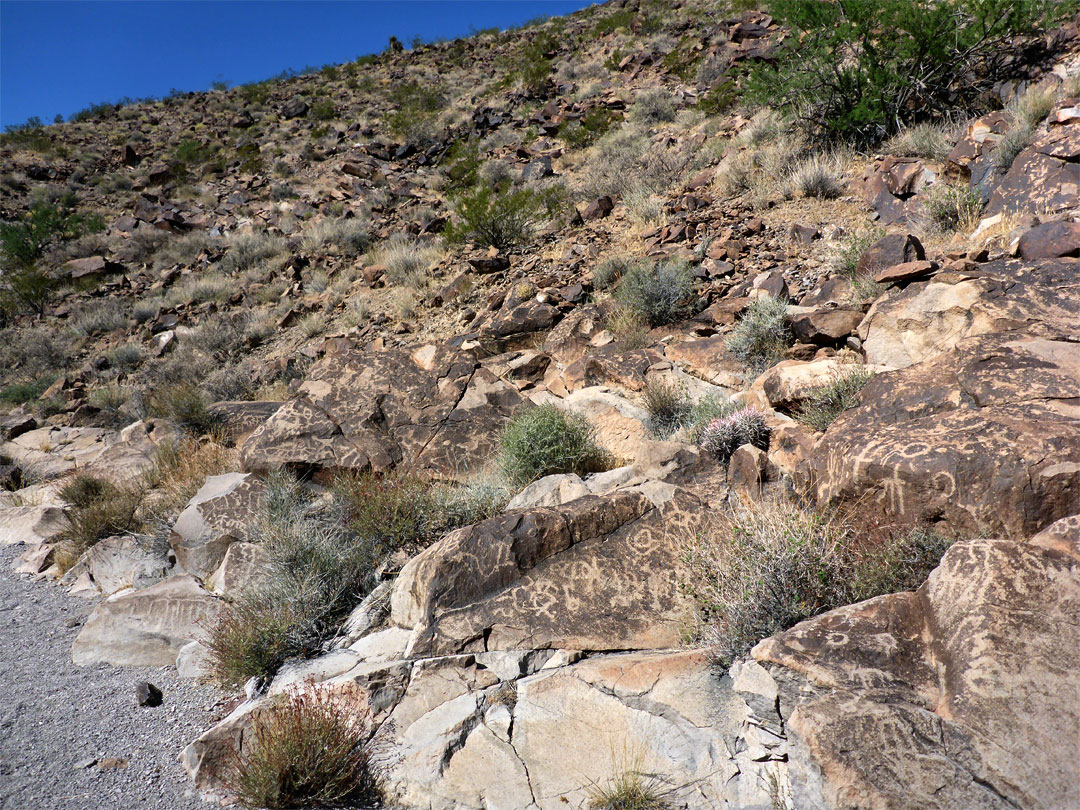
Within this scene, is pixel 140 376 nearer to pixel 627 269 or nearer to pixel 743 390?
pixel 627 269

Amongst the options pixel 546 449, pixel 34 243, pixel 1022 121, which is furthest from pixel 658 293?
pixel 34 243

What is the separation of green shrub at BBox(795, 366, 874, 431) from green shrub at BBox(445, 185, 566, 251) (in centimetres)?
822

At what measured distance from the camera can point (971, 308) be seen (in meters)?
4.67

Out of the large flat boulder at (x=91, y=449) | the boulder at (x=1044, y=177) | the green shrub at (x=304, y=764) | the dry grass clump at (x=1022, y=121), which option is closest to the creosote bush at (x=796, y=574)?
the green shrub at (x=304, y=764)

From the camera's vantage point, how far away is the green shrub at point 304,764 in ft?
9.90

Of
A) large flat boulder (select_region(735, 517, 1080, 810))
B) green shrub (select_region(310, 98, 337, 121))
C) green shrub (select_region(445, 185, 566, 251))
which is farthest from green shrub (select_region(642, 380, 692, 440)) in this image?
green shrub (select_region(310, 98, 337, 121))

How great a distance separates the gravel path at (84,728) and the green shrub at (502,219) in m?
9.17

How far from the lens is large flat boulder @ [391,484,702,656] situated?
3.63 m

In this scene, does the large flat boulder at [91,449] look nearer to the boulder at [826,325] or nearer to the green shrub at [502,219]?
the green shrub at [502,219]

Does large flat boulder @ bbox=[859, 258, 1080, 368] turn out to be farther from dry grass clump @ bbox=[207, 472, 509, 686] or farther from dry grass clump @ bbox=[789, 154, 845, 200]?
dry grass clump @ bbox=[789, 154, 845, 200]

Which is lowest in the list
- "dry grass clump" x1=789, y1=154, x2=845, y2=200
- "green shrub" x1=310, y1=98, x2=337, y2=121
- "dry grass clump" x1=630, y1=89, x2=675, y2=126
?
"dry grass clump" x1=789, y1=154, x2=845, y2=200

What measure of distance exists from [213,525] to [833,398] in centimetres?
584

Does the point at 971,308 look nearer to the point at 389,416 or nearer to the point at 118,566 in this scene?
the point at 389,416

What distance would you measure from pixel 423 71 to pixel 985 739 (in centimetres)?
3195
